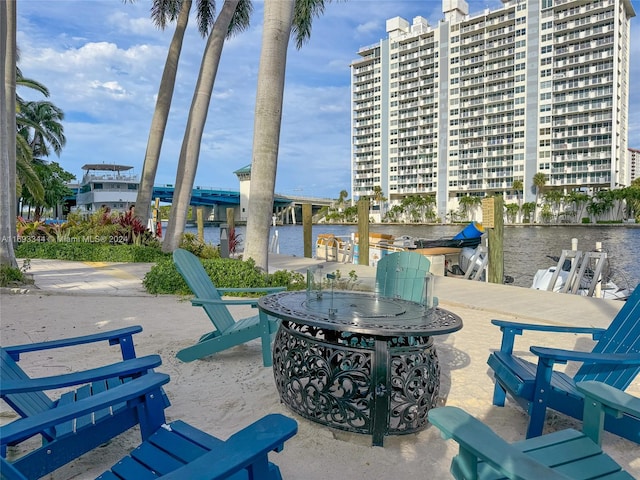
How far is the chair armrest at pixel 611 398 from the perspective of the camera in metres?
1.92

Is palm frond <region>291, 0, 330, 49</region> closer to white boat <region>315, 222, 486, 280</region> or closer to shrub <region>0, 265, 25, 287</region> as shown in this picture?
white boat <region>315, 222, 486, 280</region>

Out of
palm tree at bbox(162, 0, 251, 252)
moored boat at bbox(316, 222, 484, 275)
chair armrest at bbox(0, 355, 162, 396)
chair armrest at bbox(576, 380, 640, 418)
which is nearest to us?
chair armrest at bbox(576, 380, 640, 418)

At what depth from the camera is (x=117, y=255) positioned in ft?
45.9

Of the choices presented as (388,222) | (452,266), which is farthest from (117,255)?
(388,222)

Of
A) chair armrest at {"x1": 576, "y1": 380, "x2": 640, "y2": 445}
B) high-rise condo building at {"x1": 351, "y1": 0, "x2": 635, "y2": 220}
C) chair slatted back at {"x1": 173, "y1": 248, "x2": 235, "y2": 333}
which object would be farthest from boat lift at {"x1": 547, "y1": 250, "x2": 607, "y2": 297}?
high-rise condo building at {"x1": 351, "y1": 0, "x2": 635, "y2": 220}

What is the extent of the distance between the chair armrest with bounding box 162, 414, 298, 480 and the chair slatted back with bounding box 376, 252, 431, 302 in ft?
6.94

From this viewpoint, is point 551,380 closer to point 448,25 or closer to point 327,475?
point 327,475

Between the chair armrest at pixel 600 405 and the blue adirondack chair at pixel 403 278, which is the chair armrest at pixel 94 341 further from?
the chair armrest at pixel 600 405

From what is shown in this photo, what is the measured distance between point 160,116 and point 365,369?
600 inches

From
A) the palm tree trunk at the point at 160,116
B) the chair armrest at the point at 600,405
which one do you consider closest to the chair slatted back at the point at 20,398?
the chair armrest at the point at 600,405

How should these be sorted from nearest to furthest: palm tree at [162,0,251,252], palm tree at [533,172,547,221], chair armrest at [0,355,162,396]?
chair armrest at [0,355,162,396] < palm tree at [162,0,251,252] < palm tree at [533,172,547,221]

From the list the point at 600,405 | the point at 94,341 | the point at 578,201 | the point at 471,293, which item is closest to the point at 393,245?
the point at 471,293

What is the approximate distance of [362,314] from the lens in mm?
3143

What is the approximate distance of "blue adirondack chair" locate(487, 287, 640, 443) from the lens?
8.56ft
